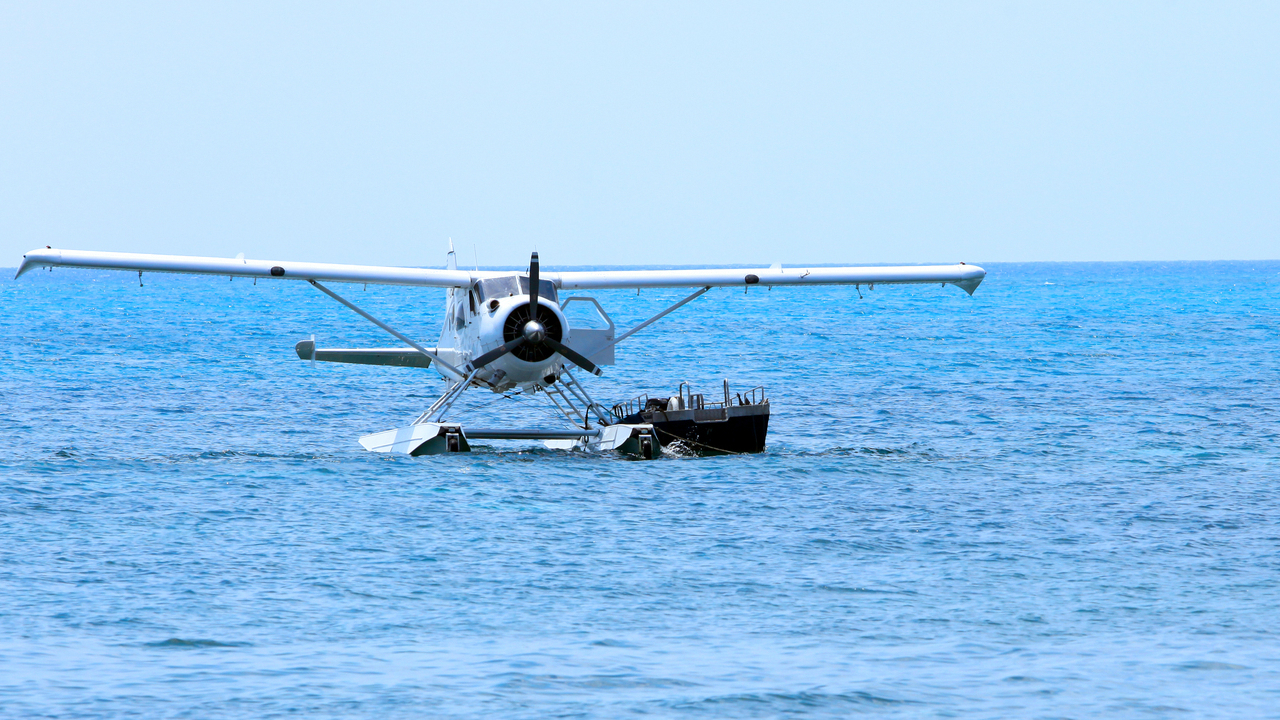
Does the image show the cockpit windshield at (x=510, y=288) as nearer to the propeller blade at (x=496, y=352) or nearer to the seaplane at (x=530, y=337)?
the seaplane at (x=530, y=337)

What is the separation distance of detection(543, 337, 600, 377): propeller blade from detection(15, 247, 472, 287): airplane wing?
2006mm

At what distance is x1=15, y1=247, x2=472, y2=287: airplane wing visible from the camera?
17.9 metres

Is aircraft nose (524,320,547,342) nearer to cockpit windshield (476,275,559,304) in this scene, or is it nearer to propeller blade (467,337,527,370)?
propeller blade (467,337,527,370)

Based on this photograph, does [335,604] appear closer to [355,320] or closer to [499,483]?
[499,483]

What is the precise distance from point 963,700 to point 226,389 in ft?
84.9

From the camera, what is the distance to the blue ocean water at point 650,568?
355 inches

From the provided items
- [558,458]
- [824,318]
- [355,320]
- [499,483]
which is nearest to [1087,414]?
[558,458]

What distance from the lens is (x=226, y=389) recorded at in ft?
105

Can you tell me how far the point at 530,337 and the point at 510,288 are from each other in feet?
4.47

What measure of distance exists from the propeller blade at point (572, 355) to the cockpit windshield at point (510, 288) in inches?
28.8

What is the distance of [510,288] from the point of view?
755 inches

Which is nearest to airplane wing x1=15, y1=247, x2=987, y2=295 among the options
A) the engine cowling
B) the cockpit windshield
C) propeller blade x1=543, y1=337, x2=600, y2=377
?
the cockpit windshield

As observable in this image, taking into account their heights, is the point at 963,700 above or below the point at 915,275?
below

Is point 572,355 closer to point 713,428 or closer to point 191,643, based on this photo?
point 713,428
